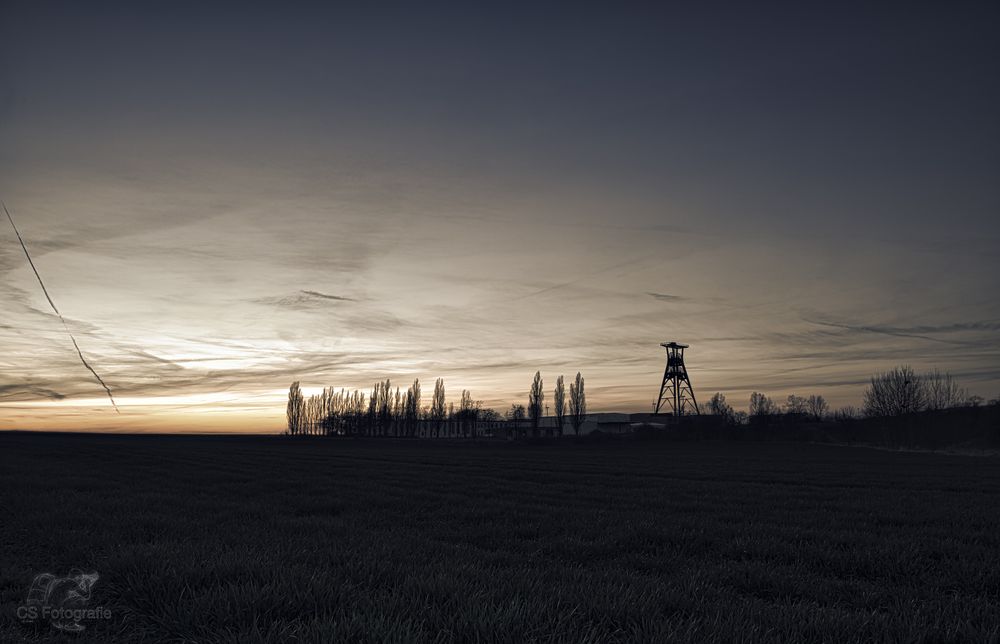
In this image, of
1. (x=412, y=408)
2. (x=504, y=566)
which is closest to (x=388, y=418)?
(x=412, y=408)

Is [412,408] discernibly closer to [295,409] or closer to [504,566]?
[295,409]

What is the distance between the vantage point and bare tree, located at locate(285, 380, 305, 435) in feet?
523

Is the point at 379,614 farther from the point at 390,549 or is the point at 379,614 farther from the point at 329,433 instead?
the point at 329,433

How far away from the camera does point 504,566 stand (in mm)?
7957

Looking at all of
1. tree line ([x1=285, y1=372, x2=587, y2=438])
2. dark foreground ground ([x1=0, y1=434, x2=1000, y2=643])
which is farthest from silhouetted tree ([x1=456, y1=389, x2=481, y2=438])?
dark foreground ground ([x1=0, y1=434, x2=1000, y2=643])

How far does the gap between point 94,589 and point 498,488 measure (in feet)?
50.5

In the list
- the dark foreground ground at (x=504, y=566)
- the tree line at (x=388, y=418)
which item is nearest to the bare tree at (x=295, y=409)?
the tree line at (x=388, y=418)

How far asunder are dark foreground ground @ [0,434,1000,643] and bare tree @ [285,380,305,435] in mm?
149613

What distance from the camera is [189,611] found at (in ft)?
16.3

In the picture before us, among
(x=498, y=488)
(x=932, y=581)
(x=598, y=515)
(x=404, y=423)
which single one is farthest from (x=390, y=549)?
(x=404, y=423)

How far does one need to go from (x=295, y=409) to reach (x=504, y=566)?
16405cm

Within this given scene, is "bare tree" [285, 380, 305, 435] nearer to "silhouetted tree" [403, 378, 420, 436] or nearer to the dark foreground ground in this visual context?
"silhouetted tree" [403, 378, 420, 436]

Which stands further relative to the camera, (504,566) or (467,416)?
(467,416)

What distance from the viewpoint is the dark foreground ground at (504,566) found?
4.83 m
